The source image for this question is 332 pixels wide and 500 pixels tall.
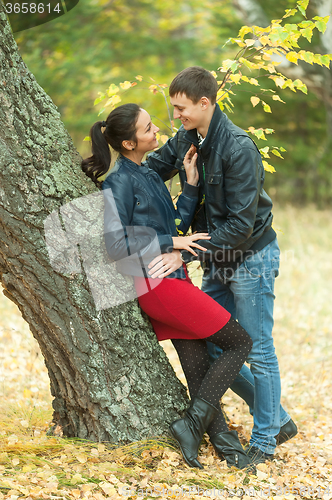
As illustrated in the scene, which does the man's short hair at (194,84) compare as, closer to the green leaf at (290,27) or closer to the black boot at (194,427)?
the green leaf at (290,27)

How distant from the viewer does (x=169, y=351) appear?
5.17 meters

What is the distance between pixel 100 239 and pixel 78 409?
944mm

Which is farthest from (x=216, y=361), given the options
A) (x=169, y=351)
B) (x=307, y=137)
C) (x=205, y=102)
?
(x=307, y=137)

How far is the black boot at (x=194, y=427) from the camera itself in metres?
2.41

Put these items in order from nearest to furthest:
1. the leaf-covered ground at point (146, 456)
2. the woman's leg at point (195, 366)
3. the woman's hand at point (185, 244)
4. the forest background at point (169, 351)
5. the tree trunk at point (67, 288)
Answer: the tree trunk at point (67, 288) → the leaf-covered ground at point (146, 456) → the forest background at point (169, 351) → the woman's hand at point (185, 244) → the woman's leg at point (195, 366)

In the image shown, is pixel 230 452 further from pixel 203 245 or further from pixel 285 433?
pixel 203 245

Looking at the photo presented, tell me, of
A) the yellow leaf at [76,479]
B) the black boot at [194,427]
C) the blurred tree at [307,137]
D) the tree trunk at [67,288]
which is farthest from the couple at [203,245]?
the blurred tree at [307,137]

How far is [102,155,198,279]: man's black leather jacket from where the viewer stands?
2.28 m

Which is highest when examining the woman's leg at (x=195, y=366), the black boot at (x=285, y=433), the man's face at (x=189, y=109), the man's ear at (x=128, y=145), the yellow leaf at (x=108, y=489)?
the man's face at (x=189, y=109)

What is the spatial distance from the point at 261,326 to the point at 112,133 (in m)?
1.38

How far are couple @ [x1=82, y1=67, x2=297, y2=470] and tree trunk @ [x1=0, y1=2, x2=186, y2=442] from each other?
11 cm

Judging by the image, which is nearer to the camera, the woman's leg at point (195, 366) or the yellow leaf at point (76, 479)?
the yellow leaf at point (76, 479)

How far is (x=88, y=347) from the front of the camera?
7.54 ft

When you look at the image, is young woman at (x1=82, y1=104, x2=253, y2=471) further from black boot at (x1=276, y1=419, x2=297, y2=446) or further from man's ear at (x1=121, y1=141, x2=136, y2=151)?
black boot at (x1=276, y1=419, x2=297, y2=446)
